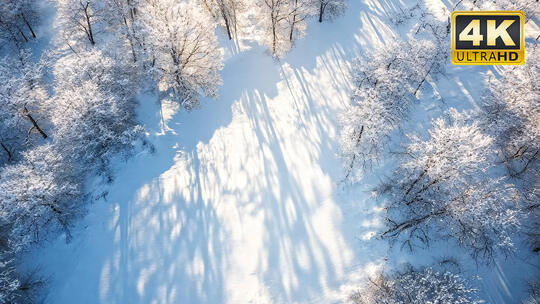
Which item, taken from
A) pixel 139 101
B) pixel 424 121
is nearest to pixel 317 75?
pixel 424 121

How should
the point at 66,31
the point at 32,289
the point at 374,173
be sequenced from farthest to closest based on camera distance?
the point at 66,31 < the point at 374,173 < the point at 32,289

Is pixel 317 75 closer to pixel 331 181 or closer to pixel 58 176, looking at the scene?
pixel 331 181

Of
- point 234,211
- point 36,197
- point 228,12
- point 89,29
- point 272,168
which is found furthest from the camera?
point 228,12

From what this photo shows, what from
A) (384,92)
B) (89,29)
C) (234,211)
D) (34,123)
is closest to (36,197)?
(34,123)

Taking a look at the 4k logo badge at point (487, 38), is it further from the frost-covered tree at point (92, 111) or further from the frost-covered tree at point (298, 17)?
the frost-covered tree at point (92, 111)

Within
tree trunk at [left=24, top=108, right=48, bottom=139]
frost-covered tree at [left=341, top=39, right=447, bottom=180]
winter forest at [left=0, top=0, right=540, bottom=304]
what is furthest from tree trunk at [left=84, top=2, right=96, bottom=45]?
frost-covered tree at [left=341, top=39, right=447, bottom=180]

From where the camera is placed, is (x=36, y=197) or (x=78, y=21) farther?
(x=78, y=21)

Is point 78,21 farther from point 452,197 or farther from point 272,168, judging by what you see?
point 452,197
